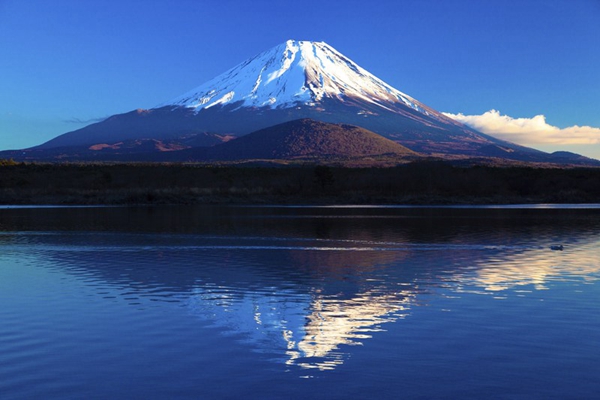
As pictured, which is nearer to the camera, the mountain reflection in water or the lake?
the lake

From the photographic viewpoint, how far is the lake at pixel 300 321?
9.24 m

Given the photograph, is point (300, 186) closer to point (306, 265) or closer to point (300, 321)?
point (306, 265)

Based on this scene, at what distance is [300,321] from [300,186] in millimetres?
62586

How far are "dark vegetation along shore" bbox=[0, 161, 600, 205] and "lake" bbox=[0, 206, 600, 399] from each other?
3917 cm

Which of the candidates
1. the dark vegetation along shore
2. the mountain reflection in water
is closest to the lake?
the mountain reflection in water

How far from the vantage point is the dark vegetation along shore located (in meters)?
66.4

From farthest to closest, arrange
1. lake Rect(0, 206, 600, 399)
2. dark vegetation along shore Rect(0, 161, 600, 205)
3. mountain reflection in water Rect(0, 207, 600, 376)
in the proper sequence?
dark vegetation along shore Rect(0, 161, 600, 205) < mountain reflection in water Rect(0, 207, 600, 376) < lake Rect(0, 206, 600, 399)

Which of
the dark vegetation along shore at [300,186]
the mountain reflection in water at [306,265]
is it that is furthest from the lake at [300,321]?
the dark vegetation along shore at [300,186]

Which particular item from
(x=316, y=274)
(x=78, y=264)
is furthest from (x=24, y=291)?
(x=316, y=274)

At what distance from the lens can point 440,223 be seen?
134 ft

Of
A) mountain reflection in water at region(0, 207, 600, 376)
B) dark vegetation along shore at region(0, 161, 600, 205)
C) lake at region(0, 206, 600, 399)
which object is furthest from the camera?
dark vegetation along shore at region(0, 161, 600, 205)

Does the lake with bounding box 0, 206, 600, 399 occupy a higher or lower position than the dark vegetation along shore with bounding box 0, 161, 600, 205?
lower

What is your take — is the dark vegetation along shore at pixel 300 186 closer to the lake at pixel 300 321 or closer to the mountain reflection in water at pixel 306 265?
the mountain reflection in water at pixel 306 265

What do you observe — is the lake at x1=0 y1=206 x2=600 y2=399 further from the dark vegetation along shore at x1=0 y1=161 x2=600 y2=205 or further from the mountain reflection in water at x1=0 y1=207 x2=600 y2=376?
the dark vegetation along shore at x1=0 y1=161 x2=600 y2=205
